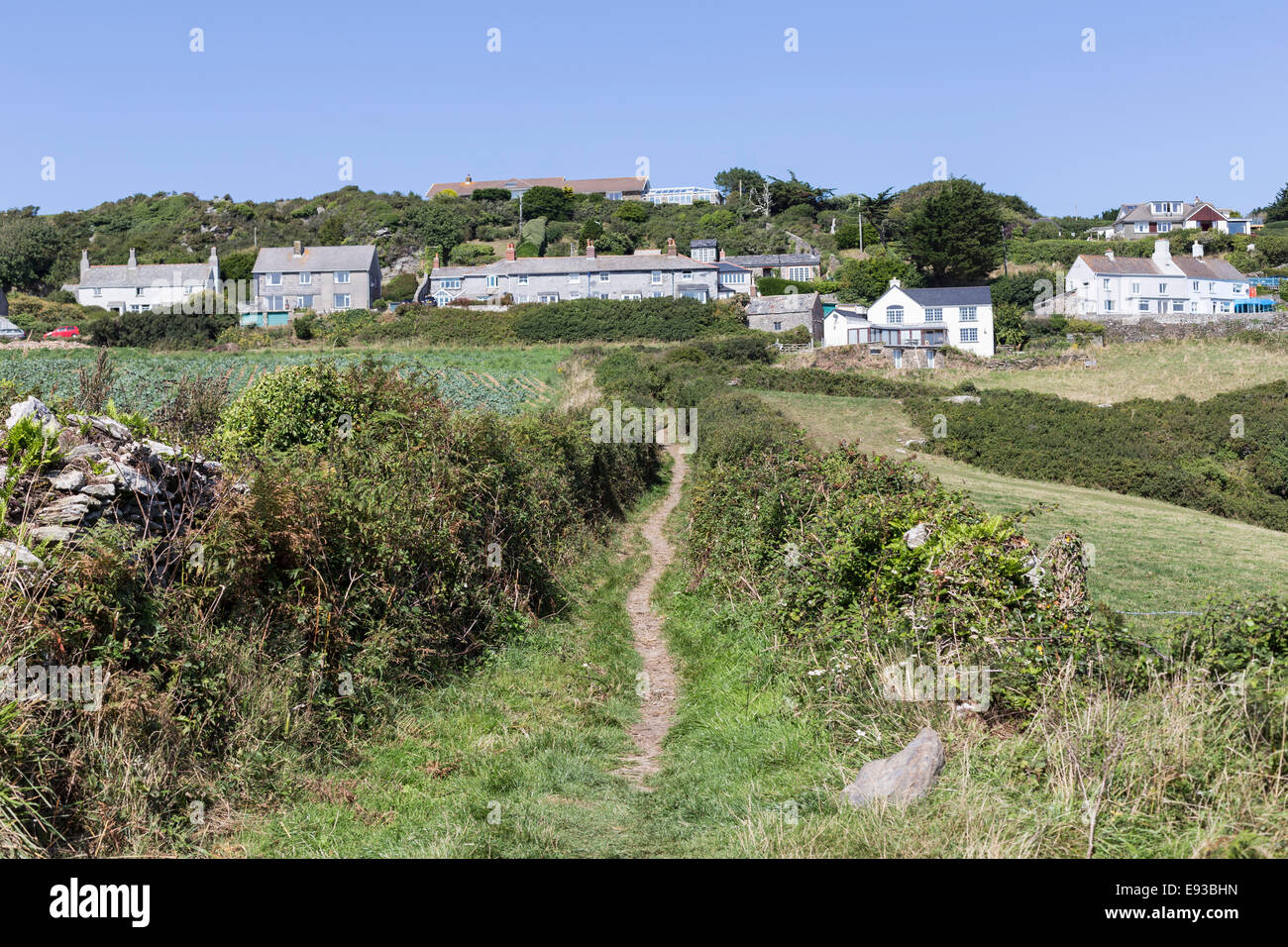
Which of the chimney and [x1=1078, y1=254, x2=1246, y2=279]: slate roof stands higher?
the chimney

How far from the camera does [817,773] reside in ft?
22.2

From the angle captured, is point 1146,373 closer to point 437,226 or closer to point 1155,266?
point 1155,266

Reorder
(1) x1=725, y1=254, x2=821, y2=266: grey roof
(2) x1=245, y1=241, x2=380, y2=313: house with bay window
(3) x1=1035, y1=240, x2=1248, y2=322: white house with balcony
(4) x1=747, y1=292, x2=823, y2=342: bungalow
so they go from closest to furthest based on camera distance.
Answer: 1. (4) x1=747, y1=292, x2=823, y2=342: bungalow
2. (3) x1=1035, y1=240, x2=1248, y2=322: white house with balcony
3. (2) x1=245, y1=241, x2=380, y2=313: house with bay window
4. (1) x1=725, y1=254, x2=821, y2=266: grey roof

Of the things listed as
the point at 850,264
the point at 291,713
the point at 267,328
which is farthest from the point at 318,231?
the point at 291,713

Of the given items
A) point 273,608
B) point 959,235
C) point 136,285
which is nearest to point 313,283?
point 136,285

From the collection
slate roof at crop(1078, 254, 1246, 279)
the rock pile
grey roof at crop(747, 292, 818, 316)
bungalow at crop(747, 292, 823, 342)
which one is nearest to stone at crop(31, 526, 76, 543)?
the rock pile

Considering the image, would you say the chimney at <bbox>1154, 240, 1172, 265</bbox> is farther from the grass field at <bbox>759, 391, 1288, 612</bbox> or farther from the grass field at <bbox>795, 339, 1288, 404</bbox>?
the grass field at <bbox>759, 391, 1288, 612</bbox>

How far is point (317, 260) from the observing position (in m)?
83.3

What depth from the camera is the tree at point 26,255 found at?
89.2 metres

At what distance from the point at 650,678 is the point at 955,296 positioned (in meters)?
64.3

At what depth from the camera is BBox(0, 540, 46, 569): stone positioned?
6141mm

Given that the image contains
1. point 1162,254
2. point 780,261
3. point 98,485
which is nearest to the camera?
point 98,485

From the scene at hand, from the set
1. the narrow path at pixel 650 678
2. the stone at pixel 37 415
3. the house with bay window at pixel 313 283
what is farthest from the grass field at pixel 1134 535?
the house with bay window at pixel 313 283

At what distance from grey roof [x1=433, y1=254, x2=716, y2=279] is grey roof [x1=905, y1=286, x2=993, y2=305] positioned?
20.0 metres
